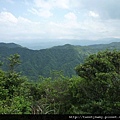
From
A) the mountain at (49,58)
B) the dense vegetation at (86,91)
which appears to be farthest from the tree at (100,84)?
the mountain at (49,58)

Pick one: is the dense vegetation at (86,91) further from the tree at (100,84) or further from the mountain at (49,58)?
the mountain at (49,58)

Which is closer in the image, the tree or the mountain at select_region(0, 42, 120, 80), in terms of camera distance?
the tree

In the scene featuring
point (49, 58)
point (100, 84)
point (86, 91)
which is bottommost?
point (49, 58)

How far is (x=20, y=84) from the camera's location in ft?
31.8

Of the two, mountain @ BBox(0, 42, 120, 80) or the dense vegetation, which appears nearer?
the dense vegetation

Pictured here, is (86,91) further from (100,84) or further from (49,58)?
(49,58)

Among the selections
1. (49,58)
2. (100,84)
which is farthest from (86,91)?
(49,58)

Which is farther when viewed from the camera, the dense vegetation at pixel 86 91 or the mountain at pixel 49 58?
the mountain at pixel 49 58

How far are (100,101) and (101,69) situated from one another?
1215 mm

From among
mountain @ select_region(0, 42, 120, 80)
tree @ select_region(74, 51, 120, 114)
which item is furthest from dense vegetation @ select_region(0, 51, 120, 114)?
mountain @ select_region(0, 42, 120, 80)

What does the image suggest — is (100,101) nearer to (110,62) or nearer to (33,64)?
(110,62)

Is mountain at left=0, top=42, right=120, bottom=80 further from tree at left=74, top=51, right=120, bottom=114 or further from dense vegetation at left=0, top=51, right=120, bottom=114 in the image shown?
tree at left=74, top=51, right=120, bottom=114

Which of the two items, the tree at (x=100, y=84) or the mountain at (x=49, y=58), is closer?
the tree at (x=100, y=84)

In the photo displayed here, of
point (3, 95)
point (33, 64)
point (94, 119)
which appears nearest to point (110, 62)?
point (3, 95)
